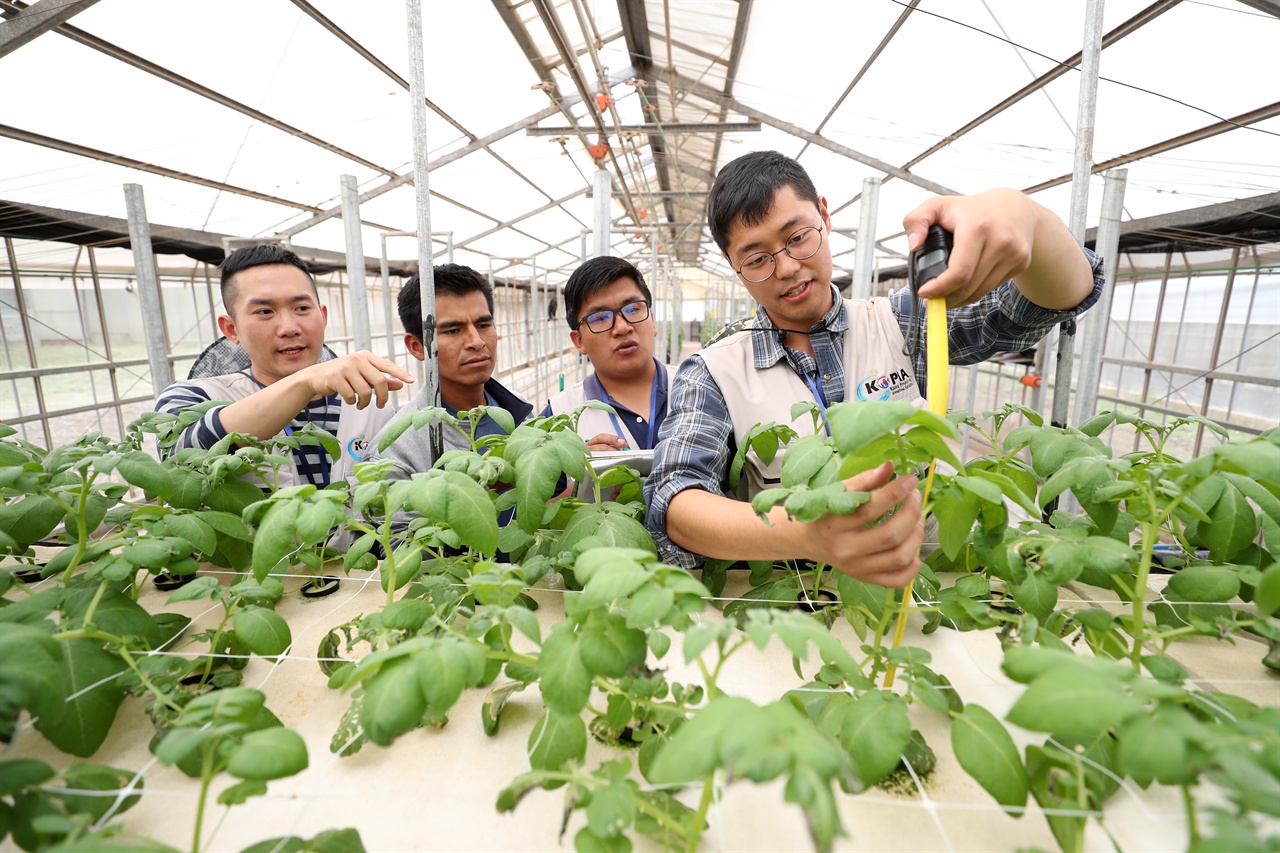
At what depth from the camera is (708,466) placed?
87cm

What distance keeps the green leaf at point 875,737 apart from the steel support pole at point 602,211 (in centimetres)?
240

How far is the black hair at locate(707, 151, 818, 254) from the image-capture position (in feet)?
3.45

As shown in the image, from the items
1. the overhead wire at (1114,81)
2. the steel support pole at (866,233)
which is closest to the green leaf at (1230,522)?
the steel support pole at (866,233)

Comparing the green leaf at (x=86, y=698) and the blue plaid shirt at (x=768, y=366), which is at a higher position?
the blue plaid shirt at (x=768, y=366)

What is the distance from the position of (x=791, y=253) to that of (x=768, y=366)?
0.21 m

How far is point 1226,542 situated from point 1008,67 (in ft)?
10.3

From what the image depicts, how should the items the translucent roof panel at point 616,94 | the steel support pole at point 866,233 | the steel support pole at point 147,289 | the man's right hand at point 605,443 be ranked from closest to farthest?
the man's right hand at point 605,443 → the steel support pole at point 147,289 → the translucent roof panel at point 616,94 → the steel support pole at point 866,233

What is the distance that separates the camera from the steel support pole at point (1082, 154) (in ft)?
2.81

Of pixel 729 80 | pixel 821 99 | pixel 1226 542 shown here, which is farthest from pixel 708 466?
pixel 729 80

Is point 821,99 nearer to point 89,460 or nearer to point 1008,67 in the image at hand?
point 1008,67

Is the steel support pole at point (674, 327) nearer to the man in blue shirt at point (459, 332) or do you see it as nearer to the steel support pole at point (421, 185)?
the man in blue shirt at point (459, 332)

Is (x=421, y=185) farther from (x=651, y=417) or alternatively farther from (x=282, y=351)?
(x=651, y=417)

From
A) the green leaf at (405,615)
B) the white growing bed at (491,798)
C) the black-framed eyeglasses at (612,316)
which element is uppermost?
the black-framed eyeglasses at (612,316)

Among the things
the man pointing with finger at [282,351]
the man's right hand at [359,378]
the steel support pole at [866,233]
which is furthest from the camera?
the steel support pole at [866,233]
